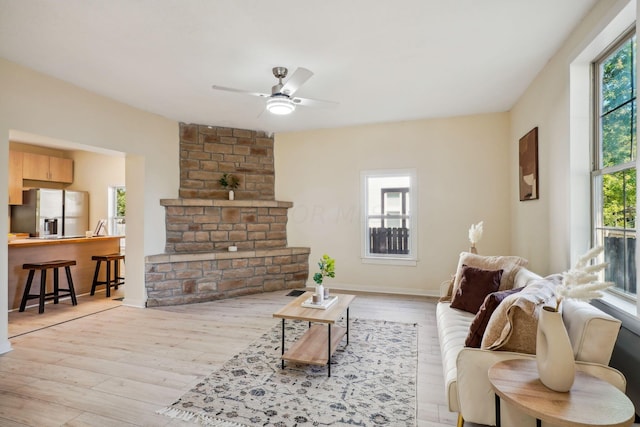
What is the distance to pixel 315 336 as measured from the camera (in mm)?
2932

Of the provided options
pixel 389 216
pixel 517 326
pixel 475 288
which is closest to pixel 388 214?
pixel 389 216

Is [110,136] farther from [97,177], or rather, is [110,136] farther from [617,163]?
[617,163]

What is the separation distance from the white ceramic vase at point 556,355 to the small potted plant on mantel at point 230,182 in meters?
4.56

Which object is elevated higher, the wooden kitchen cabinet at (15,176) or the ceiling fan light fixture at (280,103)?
the ceiling fan light fixture at (280,103)

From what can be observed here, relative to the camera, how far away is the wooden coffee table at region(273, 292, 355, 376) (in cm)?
246

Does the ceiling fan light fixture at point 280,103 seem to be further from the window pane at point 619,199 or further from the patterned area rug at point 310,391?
the window pane at point 619,199

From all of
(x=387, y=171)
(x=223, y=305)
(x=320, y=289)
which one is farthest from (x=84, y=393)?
(x=387, y=171)

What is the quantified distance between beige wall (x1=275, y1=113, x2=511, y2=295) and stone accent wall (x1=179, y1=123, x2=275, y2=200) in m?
0.25

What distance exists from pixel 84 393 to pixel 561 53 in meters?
4.70

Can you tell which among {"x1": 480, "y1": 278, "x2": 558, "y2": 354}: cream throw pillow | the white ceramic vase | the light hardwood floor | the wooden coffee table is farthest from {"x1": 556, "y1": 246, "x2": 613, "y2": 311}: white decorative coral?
the wooden coffee table

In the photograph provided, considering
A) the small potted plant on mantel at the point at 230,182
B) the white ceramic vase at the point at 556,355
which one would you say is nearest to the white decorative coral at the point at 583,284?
the white ceramic vase at the point at 556,355

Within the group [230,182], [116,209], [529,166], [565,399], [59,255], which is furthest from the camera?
[116,209]

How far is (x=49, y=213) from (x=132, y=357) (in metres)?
4.69

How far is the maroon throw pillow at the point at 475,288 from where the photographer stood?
273 centimetres
